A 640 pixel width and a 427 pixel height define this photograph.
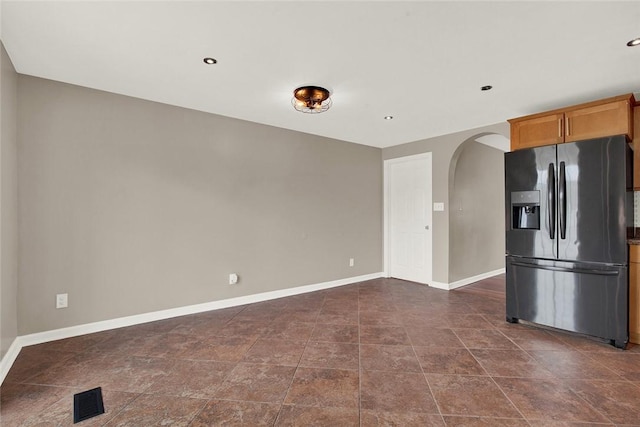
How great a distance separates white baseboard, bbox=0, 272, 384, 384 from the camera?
92.6 inches

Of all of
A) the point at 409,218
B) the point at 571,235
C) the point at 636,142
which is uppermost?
the point at 636,142

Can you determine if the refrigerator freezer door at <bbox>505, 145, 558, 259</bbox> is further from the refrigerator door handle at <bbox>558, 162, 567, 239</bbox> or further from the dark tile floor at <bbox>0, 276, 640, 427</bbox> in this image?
the dark tile floor at <bbox>0, 276, 640, 427</bbox>

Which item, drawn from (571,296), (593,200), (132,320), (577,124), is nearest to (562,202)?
(593,200)

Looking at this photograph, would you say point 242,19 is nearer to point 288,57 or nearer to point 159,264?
point 288,57

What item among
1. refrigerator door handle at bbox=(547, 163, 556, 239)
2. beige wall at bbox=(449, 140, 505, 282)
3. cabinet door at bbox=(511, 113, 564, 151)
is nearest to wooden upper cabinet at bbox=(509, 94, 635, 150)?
cabinet door at bbox=(511, 113, 564, 151)

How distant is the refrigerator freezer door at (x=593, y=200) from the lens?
8.30 feet

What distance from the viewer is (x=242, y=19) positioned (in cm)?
185

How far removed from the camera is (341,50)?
2178 mm

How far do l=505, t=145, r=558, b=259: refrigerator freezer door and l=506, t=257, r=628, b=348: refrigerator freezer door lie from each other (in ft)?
0.50

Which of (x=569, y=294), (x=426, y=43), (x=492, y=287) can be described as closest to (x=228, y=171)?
(x=426, y=43)

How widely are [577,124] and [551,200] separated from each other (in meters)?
0.78

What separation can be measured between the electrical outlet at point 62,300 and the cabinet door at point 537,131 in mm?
4806

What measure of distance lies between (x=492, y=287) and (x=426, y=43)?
A: 401 centimetres

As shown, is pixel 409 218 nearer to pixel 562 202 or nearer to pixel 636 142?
pixel 562 202
